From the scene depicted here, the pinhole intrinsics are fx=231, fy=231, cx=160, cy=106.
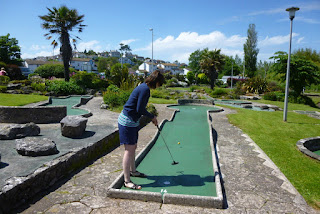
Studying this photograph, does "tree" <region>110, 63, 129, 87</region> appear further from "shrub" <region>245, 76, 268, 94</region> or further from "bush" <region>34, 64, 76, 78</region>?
"shrub" <region>245, 76, 268, 94</region>

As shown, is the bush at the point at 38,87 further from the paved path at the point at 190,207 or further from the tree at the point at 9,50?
the tree at the point at 9,50

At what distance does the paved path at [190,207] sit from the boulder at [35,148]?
28.8 inches

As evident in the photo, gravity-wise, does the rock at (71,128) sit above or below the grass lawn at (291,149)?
above

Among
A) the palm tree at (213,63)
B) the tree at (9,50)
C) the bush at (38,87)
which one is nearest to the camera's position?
the bush at (38,87)

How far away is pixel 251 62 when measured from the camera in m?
55.4

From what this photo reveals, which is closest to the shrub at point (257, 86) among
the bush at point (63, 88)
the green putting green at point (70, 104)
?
the bush at point (63, 88)

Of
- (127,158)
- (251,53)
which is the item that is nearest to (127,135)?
(127,158)

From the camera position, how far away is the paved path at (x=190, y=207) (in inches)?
130

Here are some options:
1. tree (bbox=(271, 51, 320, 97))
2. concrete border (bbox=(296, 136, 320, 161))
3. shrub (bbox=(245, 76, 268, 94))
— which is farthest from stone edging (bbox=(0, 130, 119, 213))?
shrub (bbox=(245, 76, 268, 94))

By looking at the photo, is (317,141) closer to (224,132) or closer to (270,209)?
(224,132)

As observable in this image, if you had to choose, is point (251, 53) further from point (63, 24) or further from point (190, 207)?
point (190, 207)

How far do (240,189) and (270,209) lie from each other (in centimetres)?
71

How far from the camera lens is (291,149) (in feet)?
22.9

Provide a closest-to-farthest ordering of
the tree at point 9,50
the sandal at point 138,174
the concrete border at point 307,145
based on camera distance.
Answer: the sandal at point 138,174 → the concrete border at point 307,145 → the tree at point 9,50
